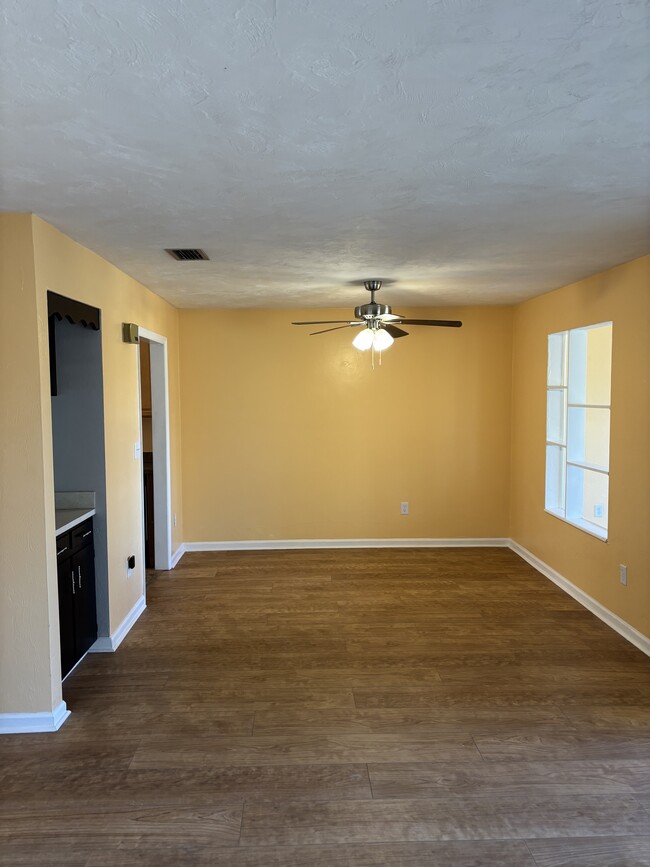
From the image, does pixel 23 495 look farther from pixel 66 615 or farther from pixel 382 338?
pixel 382 338

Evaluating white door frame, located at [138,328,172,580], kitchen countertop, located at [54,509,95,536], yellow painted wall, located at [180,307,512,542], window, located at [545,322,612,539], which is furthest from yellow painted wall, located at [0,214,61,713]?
window, located at [545,322,612,539]

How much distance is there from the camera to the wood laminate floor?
6.92ft

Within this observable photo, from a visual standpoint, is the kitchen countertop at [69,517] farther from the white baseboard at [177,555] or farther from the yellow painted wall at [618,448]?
the yellow painted wall at [618,448]

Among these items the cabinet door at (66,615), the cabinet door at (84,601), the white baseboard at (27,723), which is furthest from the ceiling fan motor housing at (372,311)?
the white baseboard at (27,723)

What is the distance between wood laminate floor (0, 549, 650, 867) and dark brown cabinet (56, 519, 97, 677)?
18cm

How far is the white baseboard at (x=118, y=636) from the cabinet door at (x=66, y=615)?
369 mm

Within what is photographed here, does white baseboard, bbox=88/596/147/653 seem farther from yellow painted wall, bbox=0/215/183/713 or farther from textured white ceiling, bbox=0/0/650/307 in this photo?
textured white ceiling, bbox=0/0/650/307

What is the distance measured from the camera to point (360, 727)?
111 inches

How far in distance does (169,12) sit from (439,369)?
489 centimetres

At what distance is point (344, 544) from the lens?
5.98 metres

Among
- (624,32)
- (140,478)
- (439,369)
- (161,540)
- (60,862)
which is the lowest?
(60,862)

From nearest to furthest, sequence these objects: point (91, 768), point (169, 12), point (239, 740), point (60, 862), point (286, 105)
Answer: point (169, 12) < point (286, 105) < point (60, 862) < point (91, 768) < point (239, 740)

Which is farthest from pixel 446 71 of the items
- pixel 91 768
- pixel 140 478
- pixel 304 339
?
pixel 304 339

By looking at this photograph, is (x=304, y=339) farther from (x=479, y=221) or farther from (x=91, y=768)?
(x=91, y=768)
